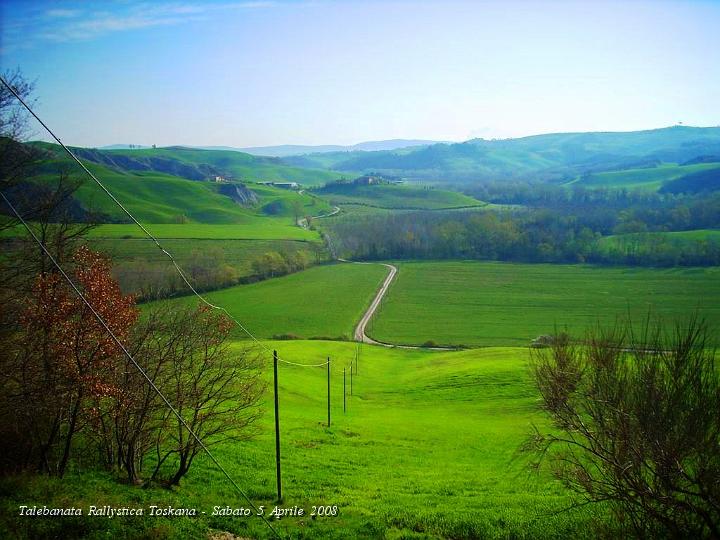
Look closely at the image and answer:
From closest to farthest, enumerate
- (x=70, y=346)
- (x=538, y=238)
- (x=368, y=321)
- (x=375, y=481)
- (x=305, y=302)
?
(x=70, y=346), (x=375, y=481), (x=368, y=321), (x=305, y=302), (x=538, y=238)

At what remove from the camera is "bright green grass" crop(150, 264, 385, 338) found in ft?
250

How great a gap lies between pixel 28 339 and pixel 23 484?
4.02 metres

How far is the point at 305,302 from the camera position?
293 ft

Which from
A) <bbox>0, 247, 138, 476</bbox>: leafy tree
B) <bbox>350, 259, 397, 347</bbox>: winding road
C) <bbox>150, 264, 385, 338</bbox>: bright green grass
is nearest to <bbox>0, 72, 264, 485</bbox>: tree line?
<bbox>0, 247, 138, 476</bbox>: leafy tree

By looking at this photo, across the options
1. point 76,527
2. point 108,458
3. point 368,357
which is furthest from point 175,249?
point 76,527

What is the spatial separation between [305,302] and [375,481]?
227 ft

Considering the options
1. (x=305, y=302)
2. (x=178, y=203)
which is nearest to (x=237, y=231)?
(x=178, y=203)

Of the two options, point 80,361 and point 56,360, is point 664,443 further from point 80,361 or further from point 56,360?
point 56,360

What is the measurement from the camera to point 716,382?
42.2 ft

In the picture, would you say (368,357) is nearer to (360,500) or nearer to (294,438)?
(294,438)

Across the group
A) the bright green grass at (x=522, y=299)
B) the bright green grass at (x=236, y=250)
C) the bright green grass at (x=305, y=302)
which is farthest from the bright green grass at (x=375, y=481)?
the bright green grass at (x=236, y=250)

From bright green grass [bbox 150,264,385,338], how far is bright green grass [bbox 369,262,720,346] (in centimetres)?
541

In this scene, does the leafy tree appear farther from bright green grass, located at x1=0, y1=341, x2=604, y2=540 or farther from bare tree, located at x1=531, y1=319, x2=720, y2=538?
bare tree, located at x1=531, y1=319, x2=720, y2=538

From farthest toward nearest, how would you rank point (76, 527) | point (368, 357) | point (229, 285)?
point (229, 285) → point (368, 357) → point (76, 527)
